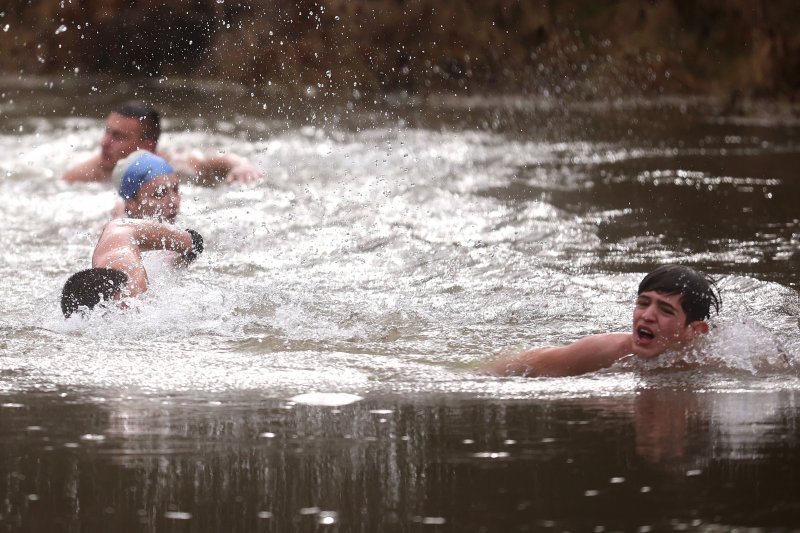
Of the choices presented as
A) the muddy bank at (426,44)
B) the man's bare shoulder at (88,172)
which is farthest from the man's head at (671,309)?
the muddy bank at (426,44)

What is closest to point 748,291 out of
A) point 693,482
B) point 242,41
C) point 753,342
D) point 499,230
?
point 753,342

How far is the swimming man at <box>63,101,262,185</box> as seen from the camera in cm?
926

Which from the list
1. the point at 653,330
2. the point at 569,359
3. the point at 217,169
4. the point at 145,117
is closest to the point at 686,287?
the point at 653,330

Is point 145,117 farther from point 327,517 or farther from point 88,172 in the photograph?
point 327,517

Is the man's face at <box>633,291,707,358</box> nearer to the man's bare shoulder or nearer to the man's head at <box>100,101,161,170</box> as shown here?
the man's head at <box>100,101,161,170</box>

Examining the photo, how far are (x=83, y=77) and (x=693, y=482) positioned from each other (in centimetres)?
1671

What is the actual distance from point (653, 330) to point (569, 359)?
0.36m

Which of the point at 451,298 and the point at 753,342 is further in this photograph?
the point at 451,298

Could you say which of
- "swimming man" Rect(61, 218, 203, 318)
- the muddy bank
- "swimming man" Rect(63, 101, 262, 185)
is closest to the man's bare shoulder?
"swimming man" Rect(63, 101, 262, 185)

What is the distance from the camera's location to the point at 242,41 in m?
18.6

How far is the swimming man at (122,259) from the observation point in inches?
214

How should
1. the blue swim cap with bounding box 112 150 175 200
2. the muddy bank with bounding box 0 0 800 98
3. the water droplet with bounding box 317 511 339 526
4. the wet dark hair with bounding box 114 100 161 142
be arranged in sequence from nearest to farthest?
the water droplet with bounding box 317 511 339 526 < the blue swim cap with bounding box 112 150 175 200 < the wet dark hair with bounding box 114 100 161 142 < the muddy bank with bounding box 0 0 800 98

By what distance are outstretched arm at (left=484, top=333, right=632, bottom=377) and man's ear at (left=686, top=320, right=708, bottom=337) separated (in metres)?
0.24

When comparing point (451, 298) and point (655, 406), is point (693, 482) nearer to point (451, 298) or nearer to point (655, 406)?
point (655, 406)
